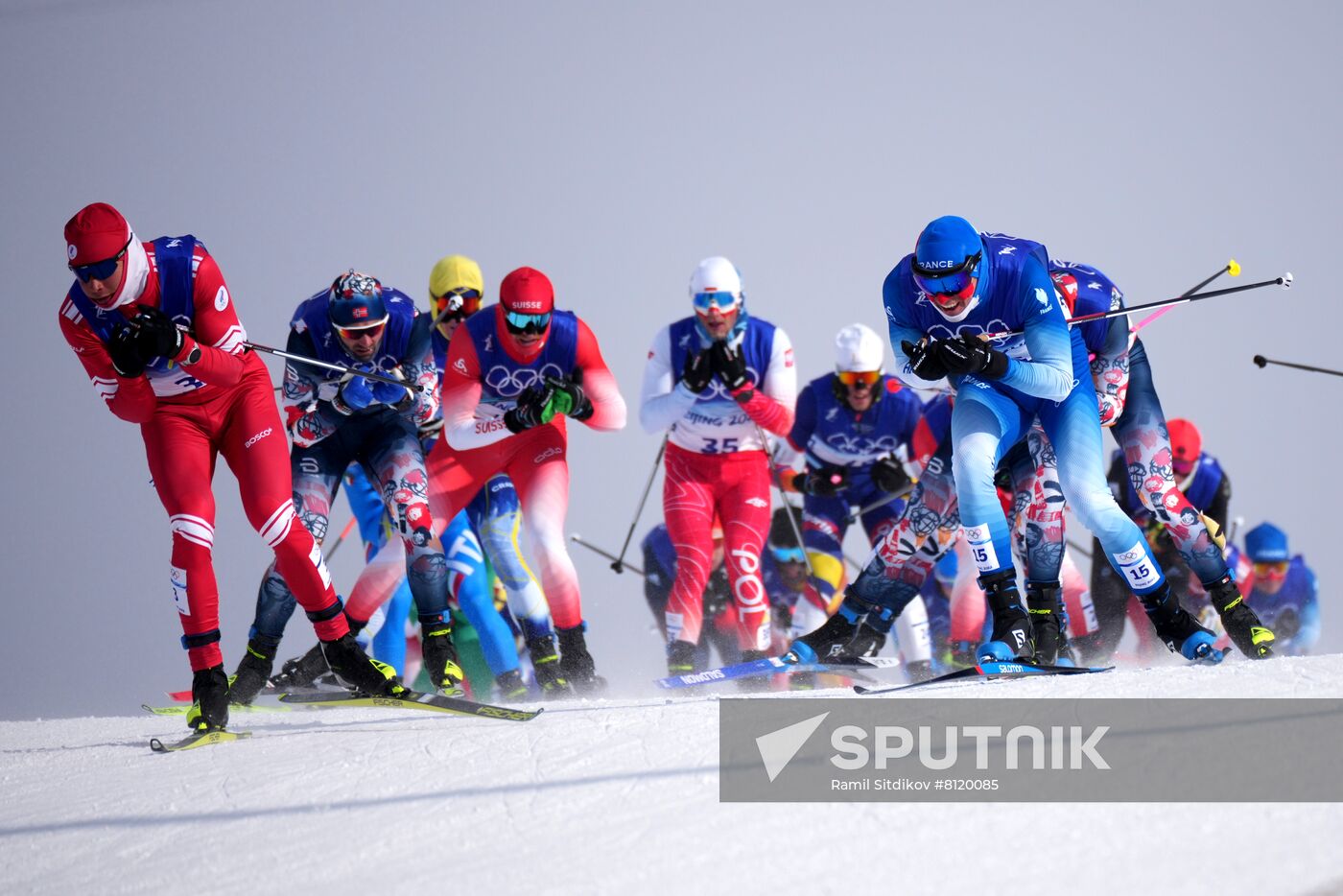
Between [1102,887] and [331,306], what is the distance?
4537 millimetres

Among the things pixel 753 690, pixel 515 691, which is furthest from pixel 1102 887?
pixel 515 691

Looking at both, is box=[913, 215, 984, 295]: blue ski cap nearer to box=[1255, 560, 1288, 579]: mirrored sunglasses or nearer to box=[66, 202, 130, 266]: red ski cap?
box=[66, 202, 130, 266]: red ski cap

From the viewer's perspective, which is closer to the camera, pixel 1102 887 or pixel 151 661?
pixel 1102 887

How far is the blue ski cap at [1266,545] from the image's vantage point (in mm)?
10062

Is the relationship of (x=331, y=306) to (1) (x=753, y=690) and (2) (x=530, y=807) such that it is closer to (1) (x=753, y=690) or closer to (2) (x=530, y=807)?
(1) (x=753, y=690)

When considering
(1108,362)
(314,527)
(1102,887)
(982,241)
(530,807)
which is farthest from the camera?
(314,527)

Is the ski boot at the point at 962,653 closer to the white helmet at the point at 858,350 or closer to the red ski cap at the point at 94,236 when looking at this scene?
the white helmet at the point at 858,350

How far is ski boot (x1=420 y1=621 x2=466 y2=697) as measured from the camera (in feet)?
20.4

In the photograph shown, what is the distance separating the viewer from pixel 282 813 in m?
3.94

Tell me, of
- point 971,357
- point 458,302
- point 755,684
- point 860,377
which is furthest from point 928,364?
point 458,302

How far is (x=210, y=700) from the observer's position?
16.8 ft

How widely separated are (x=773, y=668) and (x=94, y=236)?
122 inches

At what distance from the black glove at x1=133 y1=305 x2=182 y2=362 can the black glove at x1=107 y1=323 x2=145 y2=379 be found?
0.9 inches

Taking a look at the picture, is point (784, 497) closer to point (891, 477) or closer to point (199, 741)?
point (891, 477)
